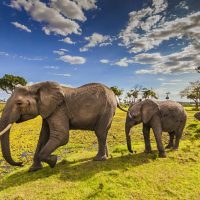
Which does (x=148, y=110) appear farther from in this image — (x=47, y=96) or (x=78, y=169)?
(x=47, y=96)

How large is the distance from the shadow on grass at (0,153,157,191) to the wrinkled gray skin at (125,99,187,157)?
0.91 m

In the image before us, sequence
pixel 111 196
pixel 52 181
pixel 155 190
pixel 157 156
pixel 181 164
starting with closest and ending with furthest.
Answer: pixel 111 196 < pixel 155 190 < pixel 52 181 < pixel 181 164 < pixel 157 156

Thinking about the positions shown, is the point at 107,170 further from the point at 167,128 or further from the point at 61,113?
the point at 167,128

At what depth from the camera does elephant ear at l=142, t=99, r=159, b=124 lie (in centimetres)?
994

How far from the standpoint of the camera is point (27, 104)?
7.86 metres

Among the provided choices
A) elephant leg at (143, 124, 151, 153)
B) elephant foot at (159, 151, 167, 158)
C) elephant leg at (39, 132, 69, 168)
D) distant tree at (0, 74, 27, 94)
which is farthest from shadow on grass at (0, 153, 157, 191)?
distant tree at (0, 74, 27, 94)

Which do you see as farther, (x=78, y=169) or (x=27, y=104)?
(x=78, y=169)

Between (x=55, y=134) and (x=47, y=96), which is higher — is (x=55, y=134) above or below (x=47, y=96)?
below

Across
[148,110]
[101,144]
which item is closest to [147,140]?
[148,110]

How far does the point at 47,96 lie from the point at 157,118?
478cm

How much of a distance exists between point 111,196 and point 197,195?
2.44m

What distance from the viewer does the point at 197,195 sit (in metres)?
6.64

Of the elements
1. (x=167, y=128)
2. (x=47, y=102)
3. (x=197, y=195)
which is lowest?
(x=197, y=195)

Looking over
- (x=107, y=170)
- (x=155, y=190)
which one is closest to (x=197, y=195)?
(x=155, y=190)
